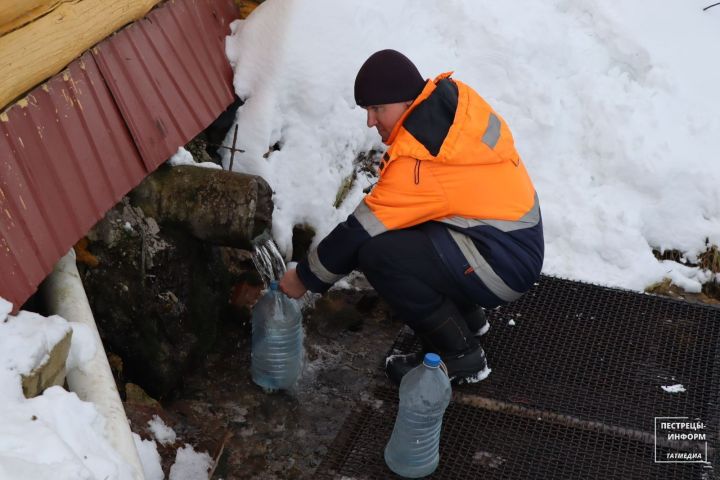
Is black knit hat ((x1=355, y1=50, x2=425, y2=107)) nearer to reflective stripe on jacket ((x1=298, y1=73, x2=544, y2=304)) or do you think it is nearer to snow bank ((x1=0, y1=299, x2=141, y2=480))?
reflective stripe on jacket ((x1=298, y1=73, x2=544, y2=304))

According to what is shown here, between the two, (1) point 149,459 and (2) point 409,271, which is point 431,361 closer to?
(2) point 409,271

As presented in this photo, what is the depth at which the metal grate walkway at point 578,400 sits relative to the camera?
393 centimetres

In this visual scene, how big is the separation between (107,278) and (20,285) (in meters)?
0.87

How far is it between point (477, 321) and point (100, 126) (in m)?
2.12

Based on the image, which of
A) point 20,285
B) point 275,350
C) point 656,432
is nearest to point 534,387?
point 656,432

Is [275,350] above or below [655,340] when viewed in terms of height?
above

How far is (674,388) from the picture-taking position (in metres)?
4.36

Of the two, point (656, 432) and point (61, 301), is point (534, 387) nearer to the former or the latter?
point (656, 432)

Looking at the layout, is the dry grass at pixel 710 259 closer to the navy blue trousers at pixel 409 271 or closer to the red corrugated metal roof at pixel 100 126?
the navy blue trousers at pixel 409 271

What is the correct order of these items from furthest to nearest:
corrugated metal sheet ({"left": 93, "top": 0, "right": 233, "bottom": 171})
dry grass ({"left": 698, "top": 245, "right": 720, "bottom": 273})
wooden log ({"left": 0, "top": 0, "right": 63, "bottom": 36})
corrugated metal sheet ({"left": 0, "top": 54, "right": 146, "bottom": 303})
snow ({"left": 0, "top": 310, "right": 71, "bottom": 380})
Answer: dry grass ({"left": 698, "top": 245, "right": 720, "bottom": 273}) → corrugated metal sheet ({"left": 93, "top": 0, "right": 233, "bottom": 171}) → corrugated metal sheet ({"left": 0, "top": 54, "right": 146, "bottom": 303}) → wooden log ({"left": 0, "top": 0, "right": 63, "bottom": 36}) → snow ({"left": 0, "top": 310, "right": 71, "bottom": 380})

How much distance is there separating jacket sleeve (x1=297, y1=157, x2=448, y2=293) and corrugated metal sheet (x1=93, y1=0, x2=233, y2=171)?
101cm

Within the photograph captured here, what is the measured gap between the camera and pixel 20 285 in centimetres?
330

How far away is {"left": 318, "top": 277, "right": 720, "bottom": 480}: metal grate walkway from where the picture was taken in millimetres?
3928

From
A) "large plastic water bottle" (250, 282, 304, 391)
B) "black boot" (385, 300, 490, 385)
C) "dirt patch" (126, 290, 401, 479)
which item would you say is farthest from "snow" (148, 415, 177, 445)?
"black boot" (385, 300, 490, 385)
